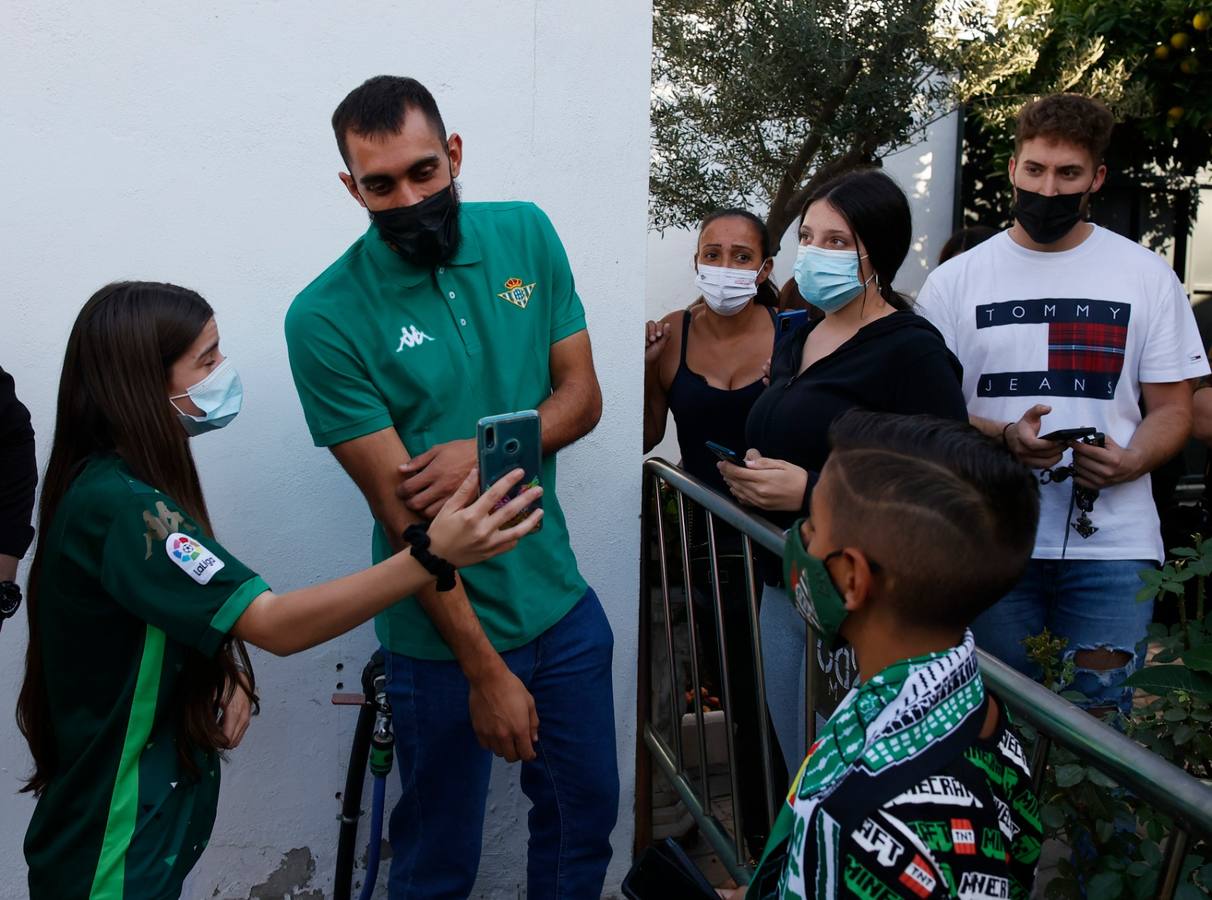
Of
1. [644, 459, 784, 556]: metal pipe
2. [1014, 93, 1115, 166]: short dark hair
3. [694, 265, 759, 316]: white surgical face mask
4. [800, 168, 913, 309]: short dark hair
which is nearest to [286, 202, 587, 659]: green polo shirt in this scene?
[644, 459, 784, 556]: metal pipe

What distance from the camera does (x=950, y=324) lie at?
2.85 meters

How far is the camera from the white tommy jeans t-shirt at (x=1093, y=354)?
2.65 metres

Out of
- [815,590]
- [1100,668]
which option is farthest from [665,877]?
Answer: [1100,668]

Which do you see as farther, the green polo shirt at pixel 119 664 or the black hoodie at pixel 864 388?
the black hoodie at pixel 864 388

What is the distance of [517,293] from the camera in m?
2.42

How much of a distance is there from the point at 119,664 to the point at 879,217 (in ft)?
5.95

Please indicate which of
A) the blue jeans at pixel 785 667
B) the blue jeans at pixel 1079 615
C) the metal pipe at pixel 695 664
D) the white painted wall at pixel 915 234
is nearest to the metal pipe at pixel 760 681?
the blue jeans at pixel 785 667

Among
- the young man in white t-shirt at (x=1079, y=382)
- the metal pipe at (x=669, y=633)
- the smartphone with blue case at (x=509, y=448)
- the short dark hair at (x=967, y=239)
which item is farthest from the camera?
the short dark hair at (x=967, y=239)

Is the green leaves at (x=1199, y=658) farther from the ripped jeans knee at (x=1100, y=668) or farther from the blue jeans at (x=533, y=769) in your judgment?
the blue jeans at (x=533, y=769)

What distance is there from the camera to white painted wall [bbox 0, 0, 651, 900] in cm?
272

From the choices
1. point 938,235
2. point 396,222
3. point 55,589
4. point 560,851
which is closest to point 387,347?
point 396,222

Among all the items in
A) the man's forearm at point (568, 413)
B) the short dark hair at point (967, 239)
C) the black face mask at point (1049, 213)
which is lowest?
the man's forearm at point (568, 413)

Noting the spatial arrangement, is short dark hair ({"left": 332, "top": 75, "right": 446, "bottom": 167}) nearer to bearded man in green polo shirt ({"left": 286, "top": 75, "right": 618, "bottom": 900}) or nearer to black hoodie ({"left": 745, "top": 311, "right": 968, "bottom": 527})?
bearded man in green polo shirt ({"left": 286, "top": 75, "right": 618, "bottom": 900})

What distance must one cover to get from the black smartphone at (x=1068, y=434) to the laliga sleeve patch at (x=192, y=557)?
71.1 inches
